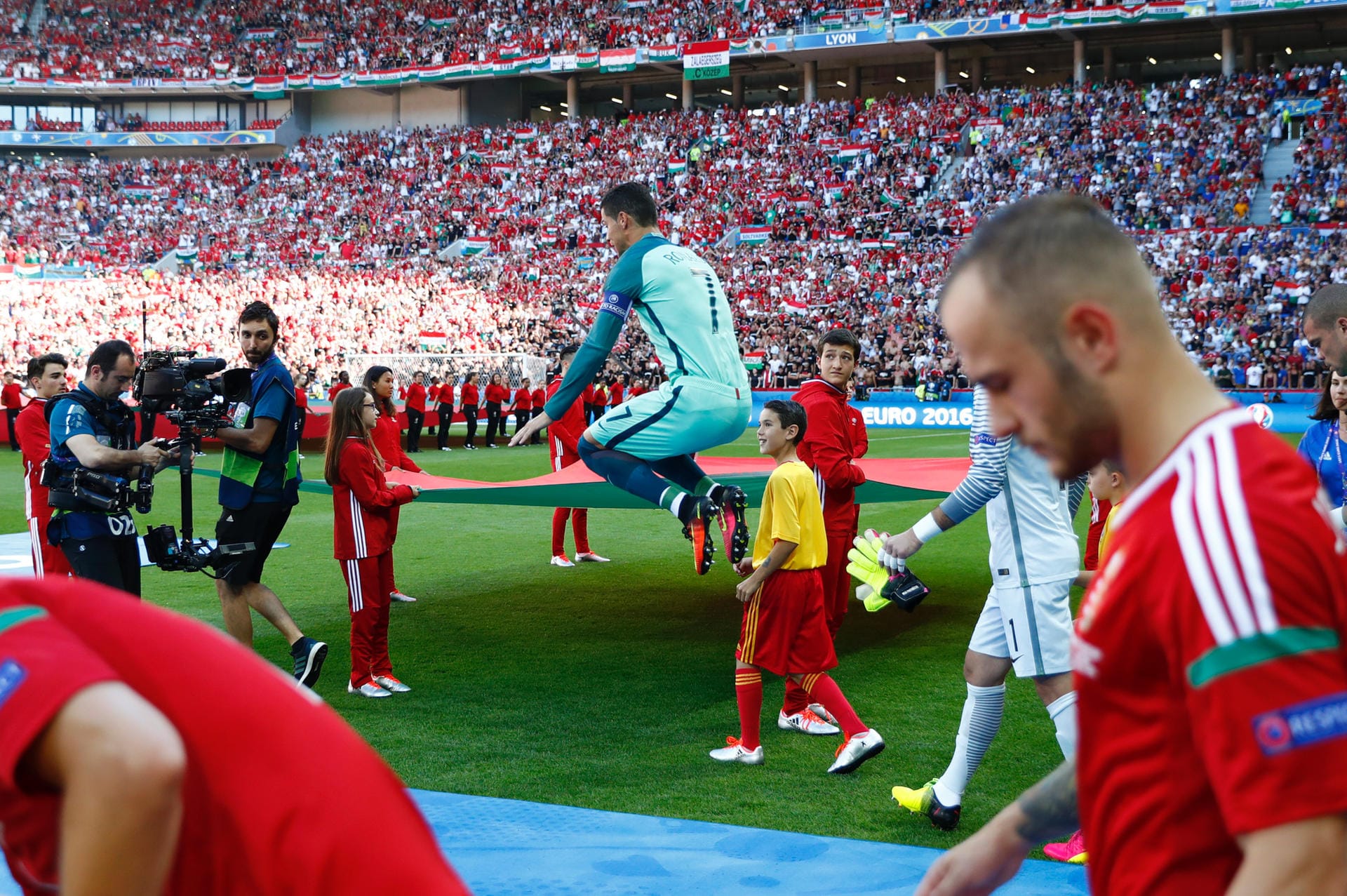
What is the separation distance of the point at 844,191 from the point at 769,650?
3531cm

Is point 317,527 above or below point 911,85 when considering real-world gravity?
below

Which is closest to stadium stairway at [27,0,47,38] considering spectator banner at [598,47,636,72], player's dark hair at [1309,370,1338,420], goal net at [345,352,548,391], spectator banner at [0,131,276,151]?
spectator banner at [0,131,276,151]

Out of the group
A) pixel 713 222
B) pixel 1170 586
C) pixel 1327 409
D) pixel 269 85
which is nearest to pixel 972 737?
pixel 1327 409

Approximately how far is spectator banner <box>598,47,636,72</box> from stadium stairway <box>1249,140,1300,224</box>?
23609mm

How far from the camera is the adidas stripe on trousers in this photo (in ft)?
20.9

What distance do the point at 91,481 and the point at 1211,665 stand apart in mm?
5588

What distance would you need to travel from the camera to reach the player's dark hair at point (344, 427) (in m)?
6.43

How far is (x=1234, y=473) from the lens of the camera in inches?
43.1

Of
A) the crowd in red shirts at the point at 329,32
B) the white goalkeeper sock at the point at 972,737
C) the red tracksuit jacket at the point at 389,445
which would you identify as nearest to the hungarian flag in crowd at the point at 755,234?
the crowd in red shirts at the point at 329,32

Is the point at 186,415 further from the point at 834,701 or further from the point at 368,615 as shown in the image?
the point at 834,701

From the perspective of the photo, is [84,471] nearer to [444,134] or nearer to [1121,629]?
[1121,629]

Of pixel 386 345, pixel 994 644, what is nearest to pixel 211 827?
pixel 994 644

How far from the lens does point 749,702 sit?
5.24m

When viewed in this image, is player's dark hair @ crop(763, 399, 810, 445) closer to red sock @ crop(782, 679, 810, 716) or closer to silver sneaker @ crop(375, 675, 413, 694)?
red sock @ crop(782, 679, 810, 716)
